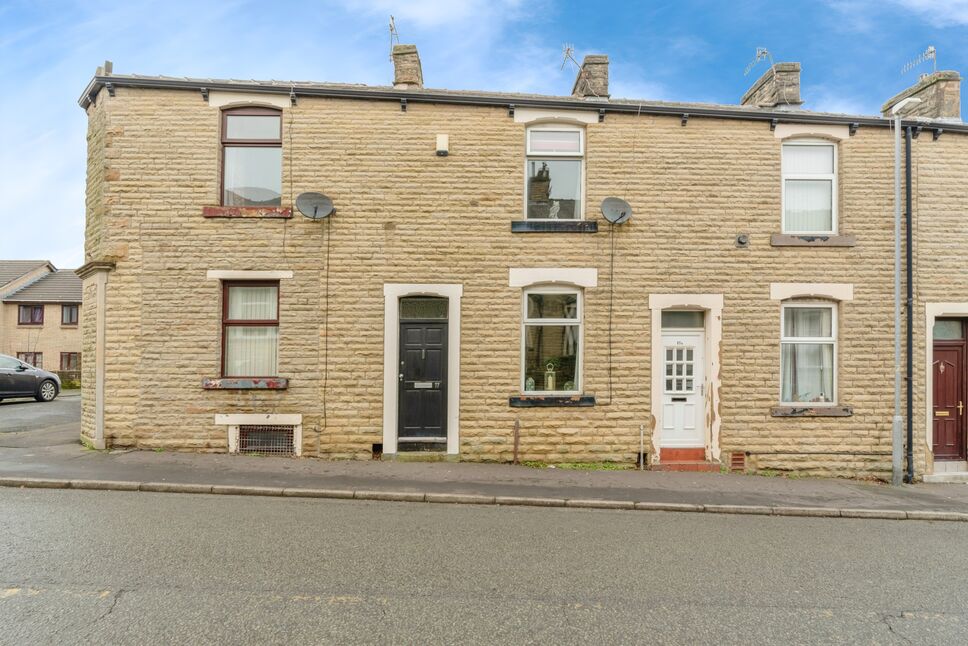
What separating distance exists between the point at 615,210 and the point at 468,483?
5.29 m

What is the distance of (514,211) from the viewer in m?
9.97

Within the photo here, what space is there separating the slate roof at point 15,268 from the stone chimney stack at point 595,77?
41370 mm

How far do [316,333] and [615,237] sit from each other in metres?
5.58

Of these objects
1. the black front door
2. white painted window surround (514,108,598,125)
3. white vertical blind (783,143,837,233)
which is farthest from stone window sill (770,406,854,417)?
white painted window surround (514,108,598,125)

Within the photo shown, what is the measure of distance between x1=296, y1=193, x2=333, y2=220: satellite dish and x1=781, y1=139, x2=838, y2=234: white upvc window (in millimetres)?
8370

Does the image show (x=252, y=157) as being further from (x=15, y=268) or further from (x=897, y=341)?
(x=15, y=268)

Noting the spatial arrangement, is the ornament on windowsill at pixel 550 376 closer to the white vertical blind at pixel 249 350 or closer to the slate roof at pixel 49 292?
the white vertical blind at pixel 249 350

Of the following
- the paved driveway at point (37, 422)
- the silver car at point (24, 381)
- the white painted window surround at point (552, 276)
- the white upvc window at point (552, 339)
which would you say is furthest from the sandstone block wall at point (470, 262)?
the silver car at point (24, 381)

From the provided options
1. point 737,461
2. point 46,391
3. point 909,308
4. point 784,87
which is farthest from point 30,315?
point 909,308

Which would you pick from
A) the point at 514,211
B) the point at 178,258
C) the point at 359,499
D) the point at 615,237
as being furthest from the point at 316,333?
the point at 615,237

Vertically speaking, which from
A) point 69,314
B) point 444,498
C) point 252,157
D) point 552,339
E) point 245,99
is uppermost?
point 245,99

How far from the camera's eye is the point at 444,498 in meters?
7.52

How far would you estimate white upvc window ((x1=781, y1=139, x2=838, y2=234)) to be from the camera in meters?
10.3

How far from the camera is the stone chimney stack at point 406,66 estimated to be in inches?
402
